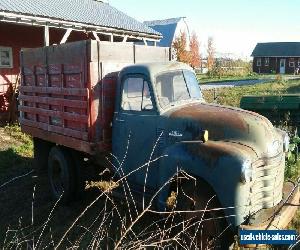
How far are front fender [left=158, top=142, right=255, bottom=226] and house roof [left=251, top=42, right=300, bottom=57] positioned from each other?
56532 mm

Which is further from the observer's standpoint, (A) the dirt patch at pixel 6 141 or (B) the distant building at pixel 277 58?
(B) the distant building at pixel 277 58

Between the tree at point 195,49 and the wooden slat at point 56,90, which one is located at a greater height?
the tree at point 195,49

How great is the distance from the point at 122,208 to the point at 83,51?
2499 mm

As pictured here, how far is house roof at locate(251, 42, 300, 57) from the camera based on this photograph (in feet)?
186

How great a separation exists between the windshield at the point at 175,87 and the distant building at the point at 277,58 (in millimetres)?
53867

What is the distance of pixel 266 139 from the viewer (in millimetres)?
4293

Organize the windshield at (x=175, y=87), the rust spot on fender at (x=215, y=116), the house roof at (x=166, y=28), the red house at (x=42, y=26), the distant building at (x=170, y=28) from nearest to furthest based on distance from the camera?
the rust spot on fender at (x=215, y=116) → the windshield at (x=175, y=87) → the red house at (x=42, y=26) → the house roof at (x=166, y=28) → the distant building at (x=170, y=28)

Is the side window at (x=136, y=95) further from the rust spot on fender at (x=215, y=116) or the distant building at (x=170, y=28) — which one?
the distant building at (x=170, y=28)

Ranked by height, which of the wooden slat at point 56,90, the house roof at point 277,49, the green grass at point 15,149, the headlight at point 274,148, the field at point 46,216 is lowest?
the field at point 46,216

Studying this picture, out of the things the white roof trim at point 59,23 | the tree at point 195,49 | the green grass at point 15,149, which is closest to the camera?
the green grass at point 15,149

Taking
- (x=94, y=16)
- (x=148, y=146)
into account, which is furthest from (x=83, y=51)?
(x=94, y=16)

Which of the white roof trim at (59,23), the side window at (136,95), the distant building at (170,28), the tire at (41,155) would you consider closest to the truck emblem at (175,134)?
the side window at (136,95)

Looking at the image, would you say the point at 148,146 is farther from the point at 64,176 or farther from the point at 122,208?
the point at 64,176

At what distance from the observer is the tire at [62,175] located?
6469 mm
